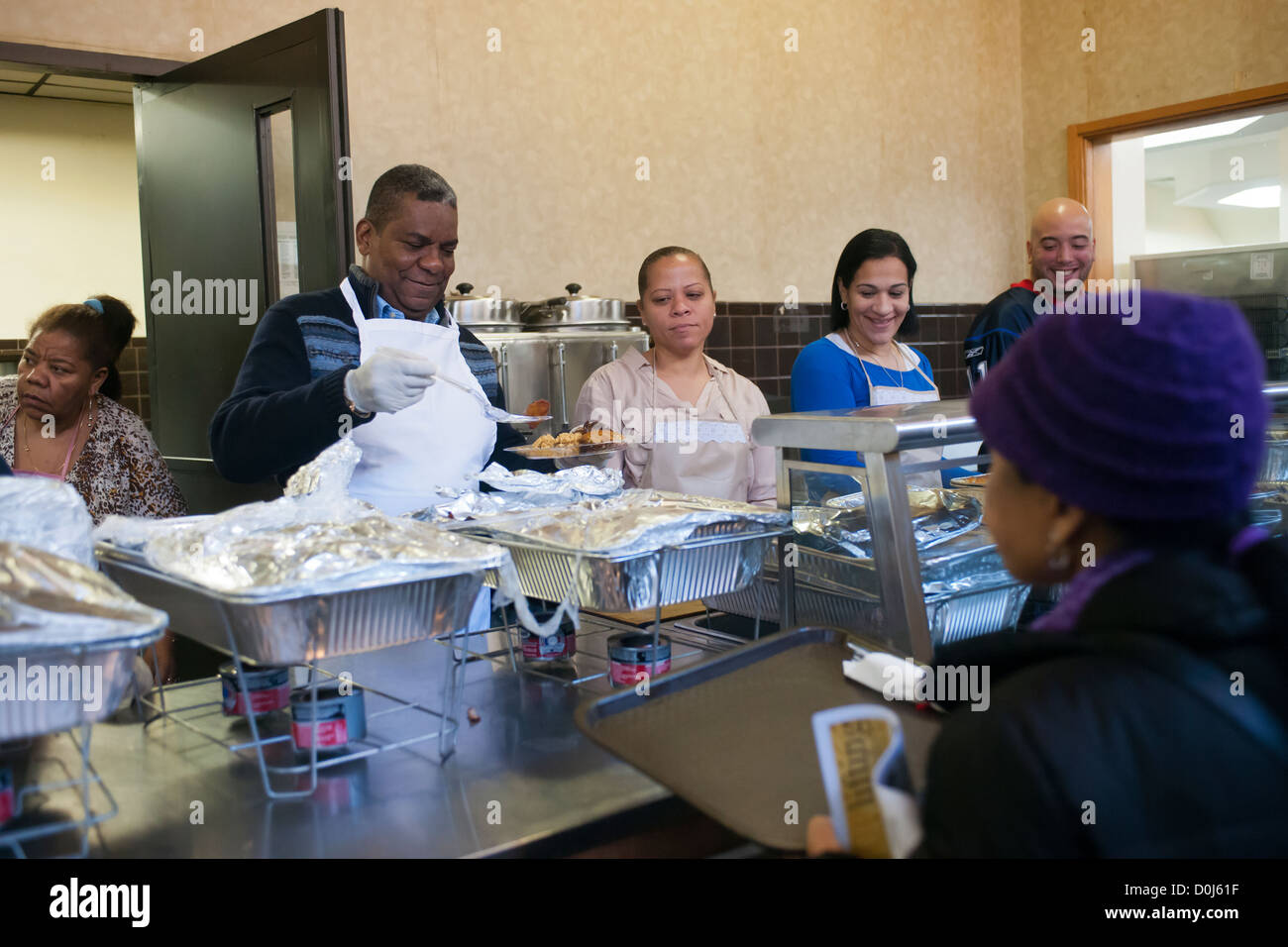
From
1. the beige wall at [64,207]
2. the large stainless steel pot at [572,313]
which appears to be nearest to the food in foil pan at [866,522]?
the large stainless steel pot at [572,313]

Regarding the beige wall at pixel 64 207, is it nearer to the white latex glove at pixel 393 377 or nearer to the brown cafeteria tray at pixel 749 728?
the white latex glove at pixel 393 377

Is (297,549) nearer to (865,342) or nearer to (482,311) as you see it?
(865,342)

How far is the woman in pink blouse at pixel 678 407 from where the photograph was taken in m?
2.96

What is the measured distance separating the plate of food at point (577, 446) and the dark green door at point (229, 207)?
1.01 meters

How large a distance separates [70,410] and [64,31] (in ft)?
4.66

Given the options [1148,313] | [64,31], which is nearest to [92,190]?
[64,31]

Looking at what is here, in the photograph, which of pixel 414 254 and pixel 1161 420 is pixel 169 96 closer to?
pixel 414 254

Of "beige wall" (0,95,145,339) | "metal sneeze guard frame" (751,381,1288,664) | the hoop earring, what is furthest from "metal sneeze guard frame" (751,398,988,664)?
"beige wall" (0,95,145,339)

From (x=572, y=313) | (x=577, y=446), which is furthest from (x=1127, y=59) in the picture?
(x=577, y=446)

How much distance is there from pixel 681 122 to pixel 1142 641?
4637 millimetres

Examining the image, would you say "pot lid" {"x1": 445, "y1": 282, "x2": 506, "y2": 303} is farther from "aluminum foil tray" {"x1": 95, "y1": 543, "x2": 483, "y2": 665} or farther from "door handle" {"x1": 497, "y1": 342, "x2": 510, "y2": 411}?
"aluminum foil tray" {"x1": 95, "y1": 543, "x2": 483, "y2": 665}

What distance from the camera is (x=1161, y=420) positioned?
751 millimetres

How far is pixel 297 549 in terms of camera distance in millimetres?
1115

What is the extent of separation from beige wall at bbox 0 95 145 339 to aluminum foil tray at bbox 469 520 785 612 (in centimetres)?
542
